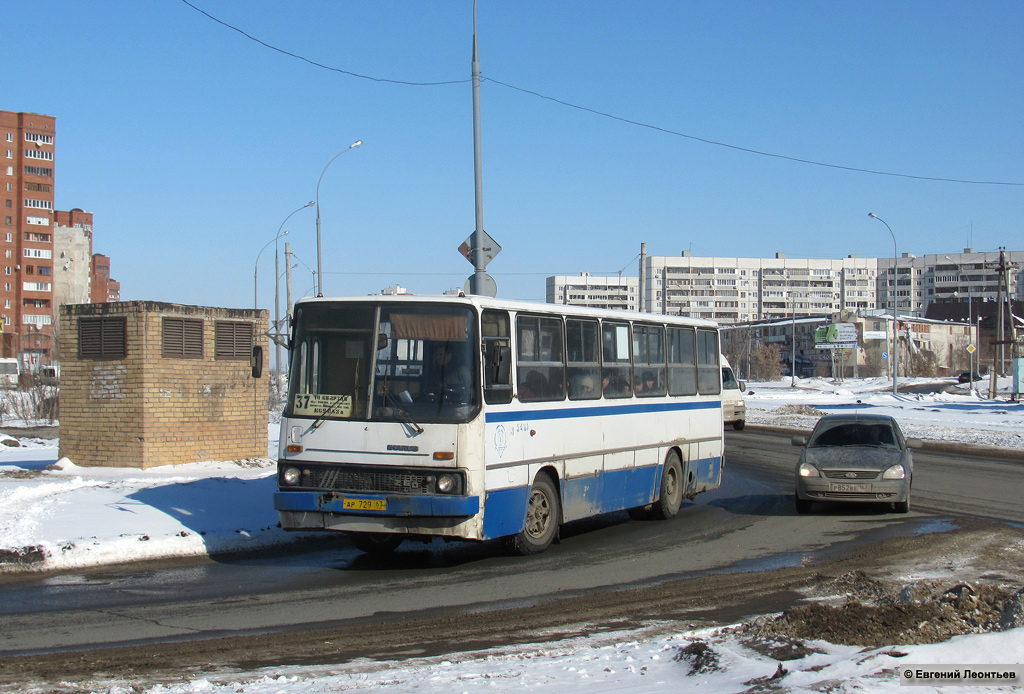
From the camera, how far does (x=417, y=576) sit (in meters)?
9.73

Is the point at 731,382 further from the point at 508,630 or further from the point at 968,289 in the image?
the point at 968,289

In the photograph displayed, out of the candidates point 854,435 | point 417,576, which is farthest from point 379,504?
point 854,435

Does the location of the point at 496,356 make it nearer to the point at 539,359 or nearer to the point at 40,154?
the point at 539,359

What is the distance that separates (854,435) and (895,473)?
4.09ft

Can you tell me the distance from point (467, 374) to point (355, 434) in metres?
1.27

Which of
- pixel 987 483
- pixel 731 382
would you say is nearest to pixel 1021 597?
pixel 987 483

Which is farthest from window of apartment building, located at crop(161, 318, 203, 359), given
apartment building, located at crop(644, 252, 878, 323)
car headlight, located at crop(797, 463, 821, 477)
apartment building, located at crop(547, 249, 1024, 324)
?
apartment building, located at crop(644, 252, 878, 323)

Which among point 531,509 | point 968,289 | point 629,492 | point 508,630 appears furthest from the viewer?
point 968,289

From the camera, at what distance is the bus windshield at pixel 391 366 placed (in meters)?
9.78

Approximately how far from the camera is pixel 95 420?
16.3 meters

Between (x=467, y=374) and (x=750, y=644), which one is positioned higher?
(x=467, y=374)

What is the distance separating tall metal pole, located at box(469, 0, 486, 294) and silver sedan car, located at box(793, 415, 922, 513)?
20.3 feet

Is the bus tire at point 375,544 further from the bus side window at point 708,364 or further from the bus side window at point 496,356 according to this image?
the bus side window at point 708,364

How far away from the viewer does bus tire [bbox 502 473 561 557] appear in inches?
422
